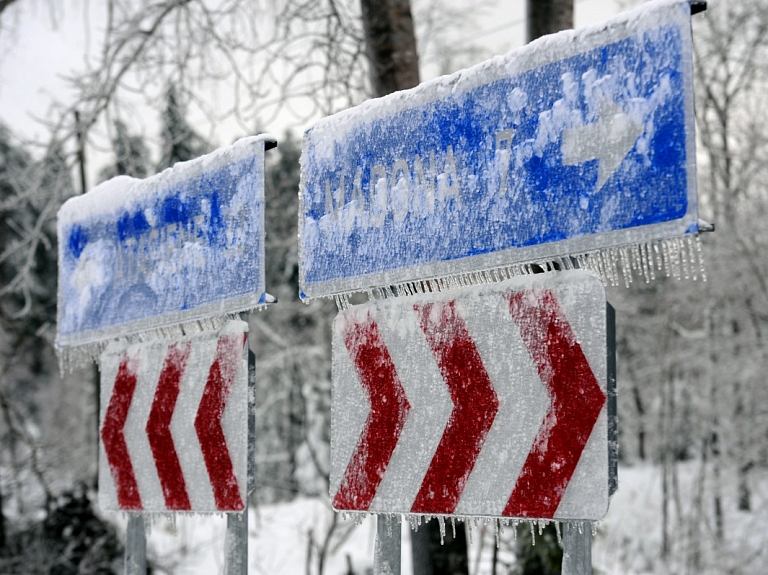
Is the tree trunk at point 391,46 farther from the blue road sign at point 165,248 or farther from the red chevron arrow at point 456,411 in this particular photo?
the red chevron arrow at point 456,411

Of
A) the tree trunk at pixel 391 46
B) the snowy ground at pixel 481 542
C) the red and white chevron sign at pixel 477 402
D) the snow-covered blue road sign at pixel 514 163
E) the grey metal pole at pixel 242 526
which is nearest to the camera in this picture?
the snow-covered blue road sign at pixel 514 163

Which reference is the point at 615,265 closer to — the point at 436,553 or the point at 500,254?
the point at 500,254

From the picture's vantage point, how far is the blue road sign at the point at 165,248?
2637 millimetres

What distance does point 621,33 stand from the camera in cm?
192

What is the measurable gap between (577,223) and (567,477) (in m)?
0.59

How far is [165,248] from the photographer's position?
2928 millimetres

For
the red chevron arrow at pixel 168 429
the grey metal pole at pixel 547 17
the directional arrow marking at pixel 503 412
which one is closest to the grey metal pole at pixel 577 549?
the directional arrow marking at pixel 503 412

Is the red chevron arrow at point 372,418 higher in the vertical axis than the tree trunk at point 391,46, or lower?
lower

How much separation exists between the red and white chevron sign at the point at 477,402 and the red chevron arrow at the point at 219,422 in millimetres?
412

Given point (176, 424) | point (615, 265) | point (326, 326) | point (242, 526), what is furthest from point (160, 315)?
point (326, 326)

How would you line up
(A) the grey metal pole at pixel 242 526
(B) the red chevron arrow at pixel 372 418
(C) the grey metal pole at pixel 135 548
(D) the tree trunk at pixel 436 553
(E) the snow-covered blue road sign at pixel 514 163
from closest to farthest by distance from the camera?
(E) the snow-covered blue road sign at pixel 514 163, (B) the red chevron arrow at pixel 372 418, (A) the grey metal pole at pixel 242 526, (C) the grey metal pole at pixel 135 548, (D) the tree trunk at pixel 436 553

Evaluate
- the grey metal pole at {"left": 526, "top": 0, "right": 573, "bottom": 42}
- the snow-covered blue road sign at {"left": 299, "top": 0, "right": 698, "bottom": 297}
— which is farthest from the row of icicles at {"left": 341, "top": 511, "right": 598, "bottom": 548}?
the grey metal pole at {"left": 526, "top": 0, "right": 573, "bottom": 42}

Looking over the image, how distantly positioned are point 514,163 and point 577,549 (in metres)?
0.93

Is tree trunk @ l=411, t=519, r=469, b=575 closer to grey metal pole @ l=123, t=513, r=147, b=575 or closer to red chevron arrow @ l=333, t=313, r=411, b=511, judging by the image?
grey metal pole @ l=123, t=513, r=147, b=575
